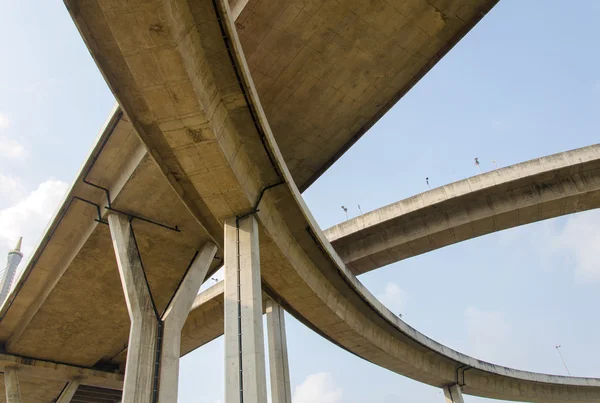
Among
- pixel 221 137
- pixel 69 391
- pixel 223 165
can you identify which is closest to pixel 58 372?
pixel 69 391

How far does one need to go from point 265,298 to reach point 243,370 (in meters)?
12.0

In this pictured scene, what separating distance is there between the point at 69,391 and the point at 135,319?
17.8 metres

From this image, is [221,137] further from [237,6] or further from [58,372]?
[58,372]

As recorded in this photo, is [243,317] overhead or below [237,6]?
below

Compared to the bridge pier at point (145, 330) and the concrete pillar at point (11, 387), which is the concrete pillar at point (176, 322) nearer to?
the bridge pier at point (145, 330)

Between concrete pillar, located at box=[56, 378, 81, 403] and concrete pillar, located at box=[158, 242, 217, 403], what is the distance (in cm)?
1718

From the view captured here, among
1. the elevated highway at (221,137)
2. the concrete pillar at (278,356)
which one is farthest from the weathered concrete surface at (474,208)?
the concrete pillar at (278,356)

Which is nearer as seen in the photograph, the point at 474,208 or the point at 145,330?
the point at 145,330

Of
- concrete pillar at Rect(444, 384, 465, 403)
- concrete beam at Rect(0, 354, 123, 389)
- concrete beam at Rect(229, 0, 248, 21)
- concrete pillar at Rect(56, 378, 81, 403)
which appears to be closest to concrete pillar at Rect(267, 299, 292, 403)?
concrete beam at Rect(229, 0, 248, 21)

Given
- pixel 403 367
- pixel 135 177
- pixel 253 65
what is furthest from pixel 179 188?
pixel 403 367

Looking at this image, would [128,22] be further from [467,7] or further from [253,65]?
[467,7]

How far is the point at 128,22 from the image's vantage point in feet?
31.5

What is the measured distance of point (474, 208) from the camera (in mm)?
21875

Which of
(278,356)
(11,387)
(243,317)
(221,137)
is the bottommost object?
Result: (243,317)
